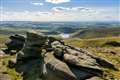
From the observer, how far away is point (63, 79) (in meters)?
56.9

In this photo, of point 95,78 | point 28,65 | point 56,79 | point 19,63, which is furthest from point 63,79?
point 19,63

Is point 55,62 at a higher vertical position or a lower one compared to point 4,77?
higher

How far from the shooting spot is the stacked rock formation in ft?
189

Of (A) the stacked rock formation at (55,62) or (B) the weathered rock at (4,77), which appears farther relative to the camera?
(B) the weathered rock at (4,77)

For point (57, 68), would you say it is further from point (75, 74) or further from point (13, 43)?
point (13, 43)

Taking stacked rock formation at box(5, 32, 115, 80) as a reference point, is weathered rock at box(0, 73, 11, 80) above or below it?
below

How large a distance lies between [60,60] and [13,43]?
67.8 meters

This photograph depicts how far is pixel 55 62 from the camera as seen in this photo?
6197 cm

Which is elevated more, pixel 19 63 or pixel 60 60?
pixel 60 60

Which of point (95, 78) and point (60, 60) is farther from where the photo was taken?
point (60, 60)

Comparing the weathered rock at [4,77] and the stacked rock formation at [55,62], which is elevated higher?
the stacked rock formation at [55,62]

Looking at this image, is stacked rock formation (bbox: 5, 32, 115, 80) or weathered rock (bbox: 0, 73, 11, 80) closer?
stacked rock formation (bbox: 5, 32, 115, 80)

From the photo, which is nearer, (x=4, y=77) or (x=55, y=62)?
(x=55, y=62)

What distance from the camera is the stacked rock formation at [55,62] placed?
57484mm
